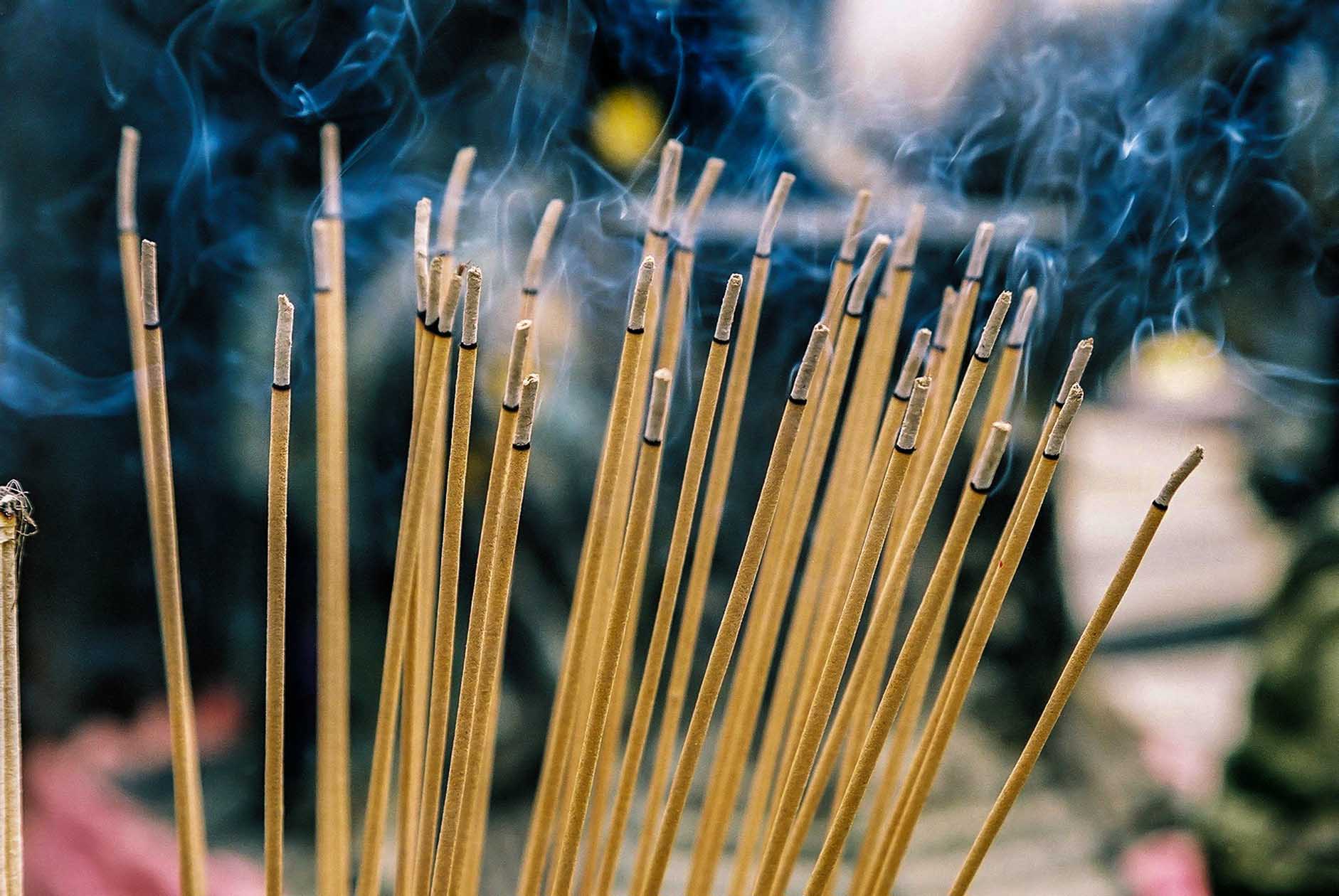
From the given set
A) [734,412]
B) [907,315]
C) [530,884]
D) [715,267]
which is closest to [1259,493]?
[907,315]

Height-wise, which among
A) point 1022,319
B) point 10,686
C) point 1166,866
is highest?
point 1022,319

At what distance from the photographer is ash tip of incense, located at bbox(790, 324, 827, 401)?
294mm

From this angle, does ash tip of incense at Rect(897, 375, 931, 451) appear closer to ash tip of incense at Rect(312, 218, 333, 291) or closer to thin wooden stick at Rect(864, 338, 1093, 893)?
thin wooden stick at Rect(864, 338, 1093, 893)

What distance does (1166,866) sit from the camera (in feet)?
2.80

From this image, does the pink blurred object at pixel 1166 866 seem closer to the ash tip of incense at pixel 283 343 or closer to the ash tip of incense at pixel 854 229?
the ash tip of incense at pixel 854 229

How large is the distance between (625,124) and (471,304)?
0.48 meters

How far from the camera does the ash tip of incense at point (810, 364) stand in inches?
11.6

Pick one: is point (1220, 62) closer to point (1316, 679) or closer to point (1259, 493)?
point (1259, 493)

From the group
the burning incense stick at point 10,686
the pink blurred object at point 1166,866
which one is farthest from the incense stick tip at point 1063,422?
the pink blurred object at point 1166,866

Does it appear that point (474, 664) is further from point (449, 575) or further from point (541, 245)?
point (541, 245)

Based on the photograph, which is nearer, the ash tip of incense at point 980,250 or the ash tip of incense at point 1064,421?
the ash tip of incense at point 1064,421

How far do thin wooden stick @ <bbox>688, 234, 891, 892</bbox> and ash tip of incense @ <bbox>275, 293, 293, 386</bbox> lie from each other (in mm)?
216

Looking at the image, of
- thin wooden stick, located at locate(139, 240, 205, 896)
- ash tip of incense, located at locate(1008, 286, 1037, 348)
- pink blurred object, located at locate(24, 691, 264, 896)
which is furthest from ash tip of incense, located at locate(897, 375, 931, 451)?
pink blurred object, located at locate(24, 691, 264, 896)

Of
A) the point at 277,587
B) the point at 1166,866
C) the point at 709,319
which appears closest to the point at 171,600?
the point at 277,587
